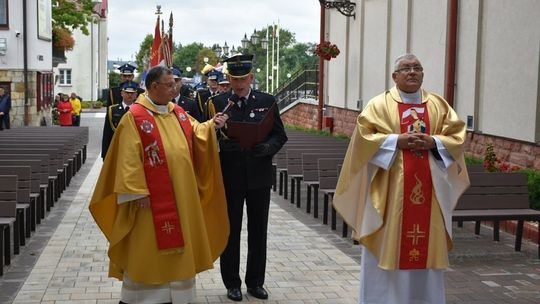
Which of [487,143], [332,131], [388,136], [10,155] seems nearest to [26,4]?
[332,131]

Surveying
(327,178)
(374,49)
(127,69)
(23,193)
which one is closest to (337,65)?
(374,49)

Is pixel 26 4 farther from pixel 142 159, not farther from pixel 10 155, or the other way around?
pixel 142 159

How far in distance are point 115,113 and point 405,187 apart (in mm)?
4760

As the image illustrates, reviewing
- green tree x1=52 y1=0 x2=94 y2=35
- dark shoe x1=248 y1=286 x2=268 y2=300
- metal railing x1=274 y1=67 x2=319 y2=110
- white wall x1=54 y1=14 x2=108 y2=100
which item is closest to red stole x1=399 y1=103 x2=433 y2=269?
dark shoe x1=248 y1=286 x2=268 y2=300

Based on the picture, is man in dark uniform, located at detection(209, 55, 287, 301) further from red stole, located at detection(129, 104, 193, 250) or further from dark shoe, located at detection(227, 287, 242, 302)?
red stole, located at detection(129, 104, 193, 250)

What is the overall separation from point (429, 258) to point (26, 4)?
26.9 m

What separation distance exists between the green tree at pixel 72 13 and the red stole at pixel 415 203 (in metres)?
33.7

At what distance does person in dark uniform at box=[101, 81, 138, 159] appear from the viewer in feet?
29.5

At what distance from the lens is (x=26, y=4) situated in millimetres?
30062

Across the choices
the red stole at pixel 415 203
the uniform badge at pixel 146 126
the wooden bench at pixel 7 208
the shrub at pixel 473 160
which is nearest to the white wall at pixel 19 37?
the shrub at pixel 473 160

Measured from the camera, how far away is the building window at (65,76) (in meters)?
64.1

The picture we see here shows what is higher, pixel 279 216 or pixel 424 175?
pixel 424 175

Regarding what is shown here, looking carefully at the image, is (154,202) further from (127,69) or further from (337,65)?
(337,65)

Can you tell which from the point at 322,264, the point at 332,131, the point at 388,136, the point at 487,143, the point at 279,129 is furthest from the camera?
the point at 332,131
